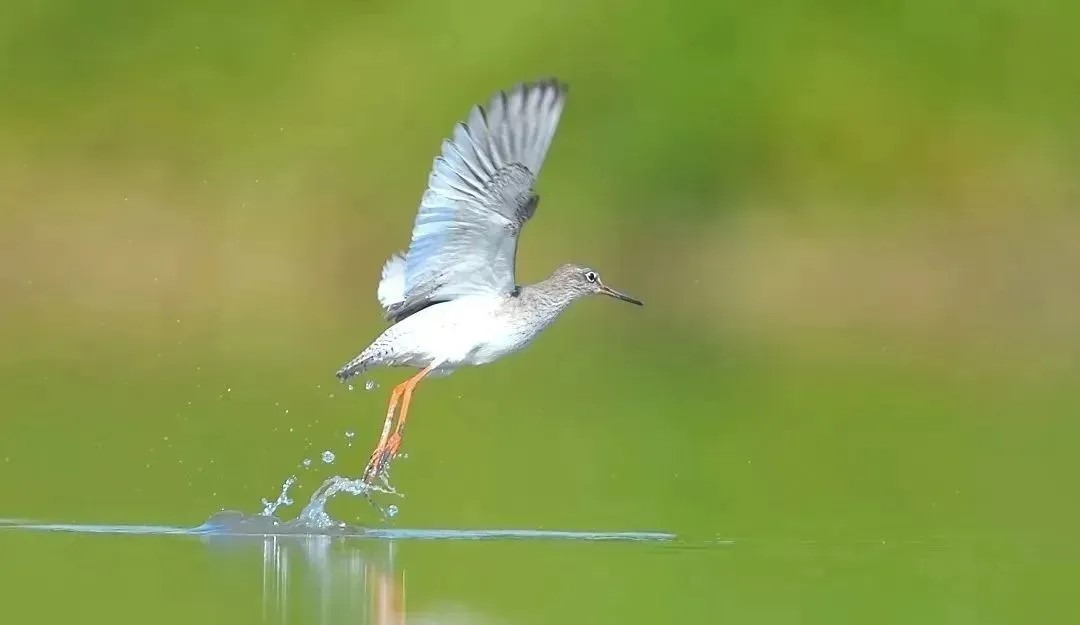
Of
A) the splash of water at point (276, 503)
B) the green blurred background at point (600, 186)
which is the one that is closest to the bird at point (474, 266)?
the splash of water at point (276, 503)

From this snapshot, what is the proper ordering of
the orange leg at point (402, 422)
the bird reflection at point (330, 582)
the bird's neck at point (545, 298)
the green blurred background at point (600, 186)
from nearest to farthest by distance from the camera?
the bird reflection at point (330, 582) → the orange leg at point (402, 422) → the bird's neck at point (545, 298) → the green blurred background at point (600, 186)

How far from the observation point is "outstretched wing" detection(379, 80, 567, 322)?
1245 cm

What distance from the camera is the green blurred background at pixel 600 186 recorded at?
22609 millimetres

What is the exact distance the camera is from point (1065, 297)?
89.0 ft

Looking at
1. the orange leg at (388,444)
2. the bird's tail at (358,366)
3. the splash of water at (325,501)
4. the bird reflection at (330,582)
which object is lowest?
the bird reflection at (330,582)

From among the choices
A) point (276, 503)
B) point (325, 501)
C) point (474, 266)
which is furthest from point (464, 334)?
point (276, 503)

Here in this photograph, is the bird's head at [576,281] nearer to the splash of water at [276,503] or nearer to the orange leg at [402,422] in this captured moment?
the orange leg at [402,422]

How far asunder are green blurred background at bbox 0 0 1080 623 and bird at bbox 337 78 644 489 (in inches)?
239

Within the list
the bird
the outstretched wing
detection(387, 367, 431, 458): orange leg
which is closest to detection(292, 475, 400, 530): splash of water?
the bird

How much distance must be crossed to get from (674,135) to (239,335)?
7.45 meters

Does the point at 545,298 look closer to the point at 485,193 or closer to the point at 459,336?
the point at 459,336

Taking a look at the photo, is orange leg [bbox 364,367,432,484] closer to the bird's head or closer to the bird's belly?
the bird's belly

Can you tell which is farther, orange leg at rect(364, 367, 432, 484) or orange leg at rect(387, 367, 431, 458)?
orange leg at rect(387, 367, 431, 458)

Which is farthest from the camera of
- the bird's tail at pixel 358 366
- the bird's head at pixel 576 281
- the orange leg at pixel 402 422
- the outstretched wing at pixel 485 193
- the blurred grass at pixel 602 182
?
the blurred grass at pixel 602 182
